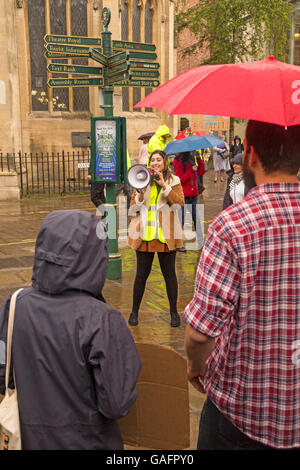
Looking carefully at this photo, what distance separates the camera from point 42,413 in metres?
2.01

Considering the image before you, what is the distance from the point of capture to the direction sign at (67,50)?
669cm

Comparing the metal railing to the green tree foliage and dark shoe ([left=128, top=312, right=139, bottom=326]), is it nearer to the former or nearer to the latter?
dark shoe ([left=128, top=312, right=139, bottom=326])

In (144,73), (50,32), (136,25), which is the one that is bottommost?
(144,73)

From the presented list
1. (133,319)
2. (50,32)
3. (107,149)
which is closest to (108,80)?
(107,149)

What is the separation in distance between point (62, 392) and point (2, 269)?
595cm

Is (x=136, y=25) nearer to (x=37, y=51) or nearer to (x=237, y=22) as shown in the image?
(x=37, y=51)

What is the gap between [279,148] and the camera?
6.32 ft

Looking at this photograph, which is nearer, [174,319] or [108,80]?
[174,319]

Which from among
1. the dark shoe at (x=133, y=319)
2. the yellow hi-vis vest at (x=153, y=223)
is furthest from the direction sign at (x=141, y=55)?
the dark shoe at (x=133, y=319)

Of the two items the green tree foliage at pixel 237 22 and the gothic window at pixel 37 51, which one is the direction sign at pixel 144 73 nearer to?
the gothic window at pixel 37 51

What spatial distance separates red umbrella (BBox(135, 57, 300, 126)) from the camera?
201 centimetres

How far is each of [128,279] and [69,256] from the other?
209 inches

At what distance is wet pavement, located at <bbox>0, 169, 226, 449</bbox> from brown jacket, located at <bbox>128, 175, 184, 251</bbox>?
893 millimetres

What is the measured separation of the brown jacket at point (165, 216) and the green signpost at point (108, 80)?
70.0 inches
